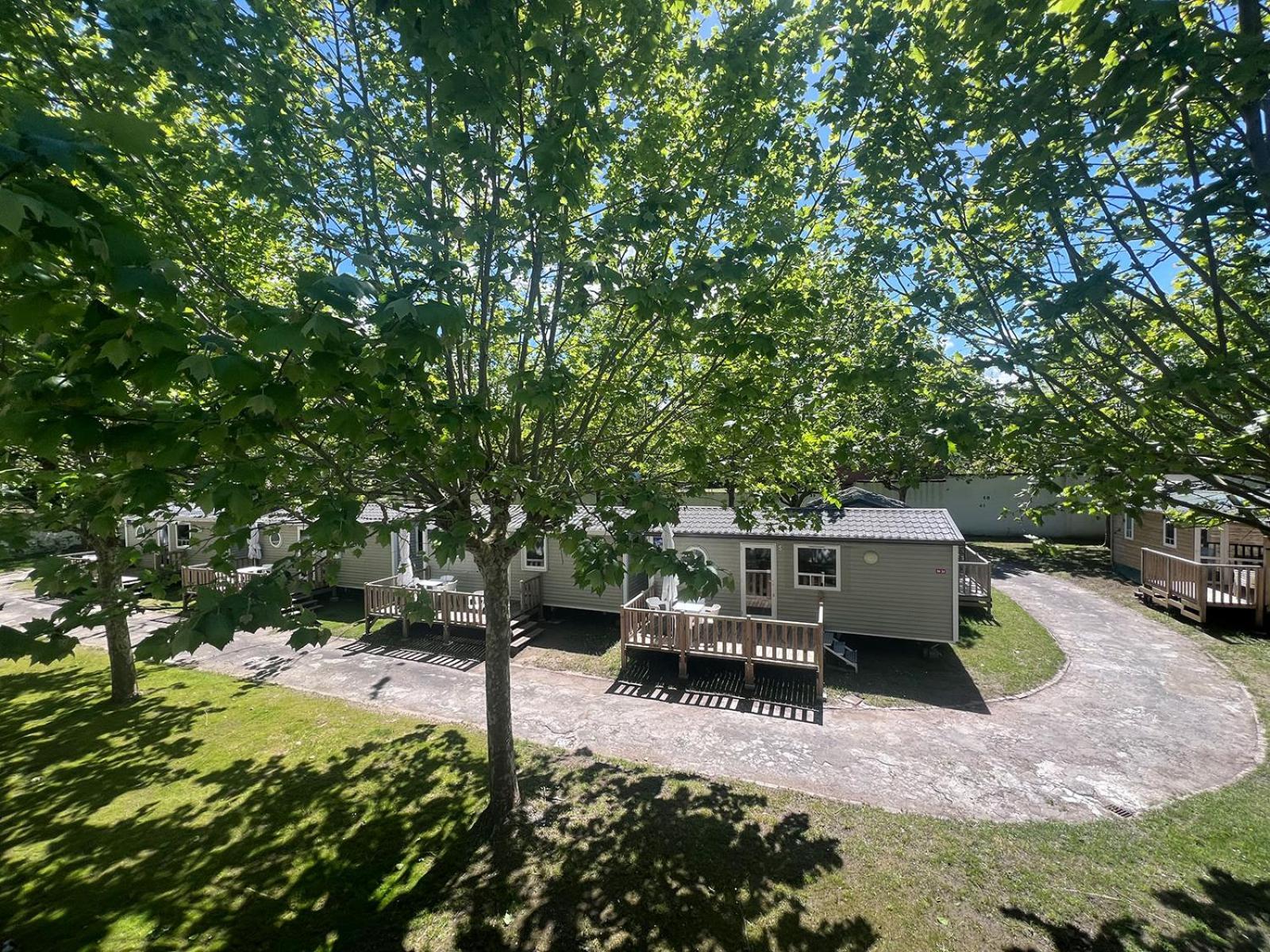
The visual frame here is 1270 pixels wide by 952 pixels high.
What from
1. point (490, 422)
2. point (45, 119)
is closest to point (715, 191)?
Answer: point (490, 422)

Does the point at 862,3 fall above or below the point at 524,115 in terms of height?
above

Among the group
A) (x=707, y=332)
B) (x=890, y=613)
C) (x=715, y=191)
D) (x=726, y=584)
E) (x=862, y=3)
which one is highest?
(x=862, y=3)

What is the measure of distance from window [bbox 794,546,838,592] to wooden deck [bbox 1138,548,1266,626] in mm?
8671

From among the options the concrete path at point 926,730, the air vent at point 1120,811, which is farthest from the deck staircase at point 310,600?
the air vent at point 1120,811

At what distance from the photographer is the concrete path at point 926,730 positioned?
6.08 m

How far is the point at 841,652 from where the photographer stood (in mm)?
10016

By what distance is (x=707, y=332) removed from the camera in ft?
12.9

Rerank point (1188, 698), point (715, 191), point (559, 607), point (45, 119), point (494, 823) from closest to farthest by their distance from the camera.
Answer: point (45, 119) → point (715, 191) → point (494, 823) → point (1188, 698) → point (559, 607)

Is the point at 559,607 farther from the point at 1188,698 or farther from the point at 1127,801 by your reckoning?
the point at 1188,698

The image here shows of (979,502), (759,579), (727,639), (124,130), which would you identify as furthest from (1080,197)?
(979,502)

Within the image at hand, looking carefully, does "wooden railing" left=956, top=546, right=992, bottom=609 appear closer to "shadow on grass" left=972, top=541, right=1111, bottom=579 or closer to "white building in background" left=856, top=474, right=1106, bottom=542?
"shadow on grass" left=972, top=541, right=1111, bottom=579

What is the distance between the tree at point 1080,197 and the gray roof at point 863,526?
6125 mm

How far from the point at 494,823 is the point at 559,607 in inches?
329

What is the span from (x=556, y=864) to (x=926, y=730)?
5749mm
